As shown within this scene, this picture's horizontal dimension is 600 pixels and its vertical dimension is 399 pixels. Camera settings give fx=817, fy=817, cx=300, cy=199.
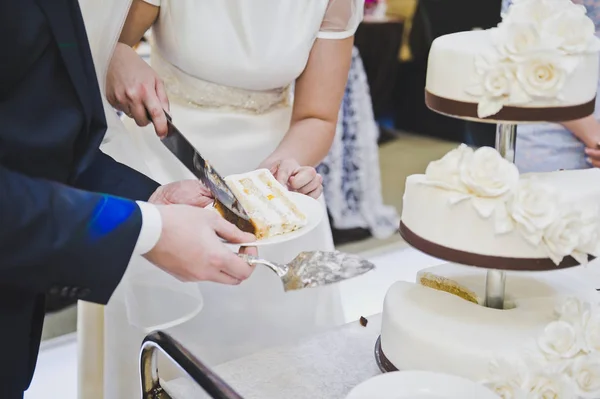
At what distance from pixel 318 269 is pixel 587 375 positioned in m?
0.43

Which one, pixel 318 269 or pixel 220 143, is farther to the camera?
pixel 220 143

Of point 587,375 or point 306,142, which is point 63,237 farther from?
point 306,142

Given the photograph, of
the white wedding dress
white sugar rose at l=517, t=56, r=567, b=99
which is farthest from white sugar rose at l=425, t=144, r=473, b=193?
the white wedding dress

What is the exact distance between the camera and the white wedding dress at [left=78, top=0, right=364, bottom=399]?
1828 mm

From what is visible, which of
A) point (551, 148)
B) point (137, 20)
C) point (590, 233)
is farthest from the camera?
point (551, 148)

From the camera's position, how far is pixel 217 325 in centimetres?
192

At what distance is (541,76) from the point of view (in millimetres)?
1186

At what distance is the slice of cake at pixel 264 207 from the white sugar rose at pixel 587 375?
49 cm

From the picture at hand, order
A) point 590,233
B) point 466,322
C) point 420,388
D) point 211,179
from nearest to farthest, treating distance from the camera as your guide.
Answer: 1. point 420,388
2. point 590,233
3. point 466,322
4. point 211,179

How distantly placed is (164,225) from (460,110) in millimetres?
472

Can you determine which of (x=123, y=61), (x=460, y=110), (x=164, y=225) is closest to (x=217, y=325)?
(x=123, y=61)

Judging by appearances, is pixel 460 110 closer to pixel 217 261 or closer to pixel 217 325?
pixel 217 261

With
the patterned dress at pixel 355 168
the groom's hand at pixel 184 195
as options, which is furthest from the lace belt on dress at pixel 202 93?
the patterned dress at pixel 355 168

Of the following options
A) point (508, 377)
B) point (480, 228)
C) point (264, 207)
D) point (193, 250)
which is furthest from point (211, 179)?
point (508, 377)
